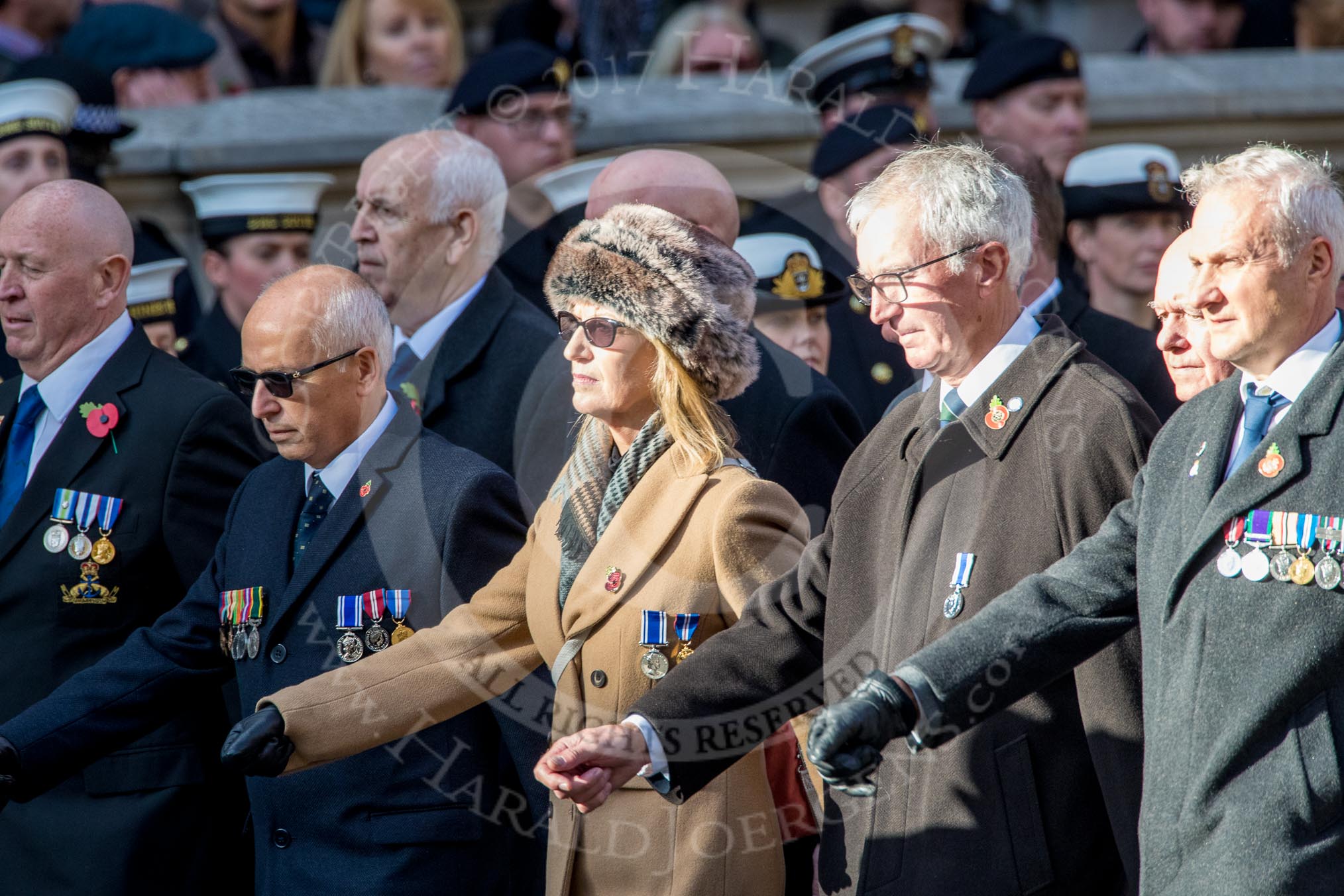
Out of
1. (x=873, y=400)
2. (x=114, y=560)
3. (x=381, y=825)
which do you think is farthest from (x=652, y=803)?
(x=873, y=400)

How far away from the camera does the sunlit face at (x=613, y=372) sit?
11.5ft

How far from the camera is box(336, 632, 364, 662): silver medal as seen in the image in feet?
12.6

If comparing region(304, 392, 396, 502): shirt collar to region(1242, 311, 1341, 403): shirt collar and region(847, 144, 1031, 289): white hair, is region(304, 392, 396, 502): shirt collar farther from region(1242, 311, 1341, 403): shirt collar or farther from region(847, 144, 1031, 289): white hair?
region(1242, 311, 1341, 403): shirt collar

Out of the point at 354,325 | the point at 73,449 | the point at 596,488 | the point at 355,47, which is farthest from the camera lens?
the point at 355,47

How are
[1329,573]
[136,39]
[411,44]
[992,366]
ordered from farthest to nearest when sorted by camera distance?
[411,44] < [136,39] < [992,366] < [1329,573]

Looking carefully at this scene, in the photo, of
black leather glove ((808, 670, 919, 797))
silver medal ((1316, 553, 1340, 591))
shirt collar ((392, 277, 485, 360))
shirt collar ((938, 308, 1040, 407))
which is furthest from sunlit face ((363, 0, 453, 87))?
silver medal ((1316, 553, 1340, 591))

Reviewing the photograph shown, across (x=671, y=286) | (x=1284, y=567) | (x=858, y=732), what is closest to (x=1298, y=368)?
(x=1284, y=567)

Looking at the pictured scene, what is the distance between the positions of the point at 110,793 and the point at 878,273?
2.35 meters

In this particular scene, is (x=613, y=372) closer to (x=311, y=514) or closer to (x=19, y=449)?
(x=311, y=514)

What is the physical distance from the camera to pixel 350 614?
3.86 m

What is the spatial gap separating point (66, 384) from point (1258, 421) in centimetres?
306

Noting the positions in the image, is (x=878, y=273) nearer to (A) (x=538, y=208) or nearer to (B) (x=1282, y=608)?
(B) (x=1282, y=608)

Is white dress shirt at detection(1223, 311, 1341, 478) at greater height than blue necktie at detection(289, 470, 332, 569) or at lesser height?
greater

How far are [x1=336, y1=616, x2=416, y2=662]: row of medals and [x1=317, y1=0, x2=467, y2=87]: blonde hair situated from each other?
414 cm
